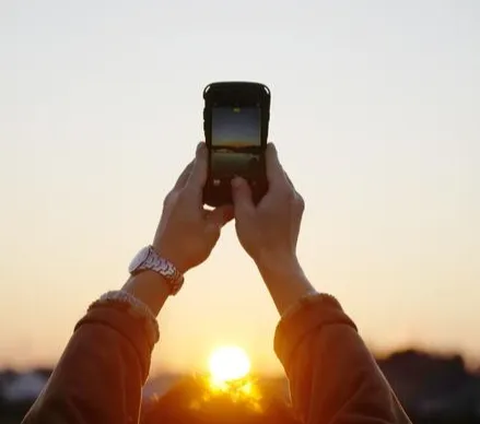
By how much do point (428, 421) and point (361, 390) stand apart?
51955 millimetres

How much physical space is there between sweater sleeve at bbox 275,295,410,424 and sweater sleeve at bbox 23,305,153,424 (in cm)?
51

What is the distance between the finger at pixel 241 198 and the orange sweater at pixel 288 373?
2.34 ft

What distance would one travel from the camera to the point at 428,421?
53.8 meters

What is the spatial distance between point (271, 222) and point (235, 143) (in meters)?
0.69

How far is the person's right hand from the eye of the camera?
4312 millimetres

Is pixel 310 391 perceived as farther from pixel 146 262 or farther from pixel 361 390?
pixel 146 262

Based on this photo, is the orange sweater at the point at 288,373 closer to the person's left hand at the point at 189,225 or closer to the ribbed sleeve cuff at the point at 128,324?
the ribbed sleeve cuff at the point at 128,324

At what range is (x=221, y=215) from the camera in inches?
182

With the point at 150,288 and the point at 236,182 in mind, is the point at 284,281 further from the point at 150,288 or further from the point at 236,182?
the point at 236,182

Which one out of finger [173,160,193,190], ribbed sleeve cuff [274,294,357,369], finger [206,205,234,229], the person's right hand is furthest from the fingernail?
ribbed sleeve cuff [274,294,357,369]

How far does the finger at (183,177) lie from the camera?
4760 millimetres

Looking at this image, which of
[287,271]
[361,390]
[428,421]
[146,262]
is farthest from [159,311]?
[428,421]

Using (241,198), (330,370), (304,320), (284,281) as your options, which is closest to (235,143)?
(241,198)

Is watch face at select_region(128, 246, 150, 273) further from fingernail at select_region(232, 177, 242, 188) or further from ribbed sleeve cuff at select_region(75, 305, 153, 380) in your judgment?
fingernail at select_region(232, 177, 242, 188)
